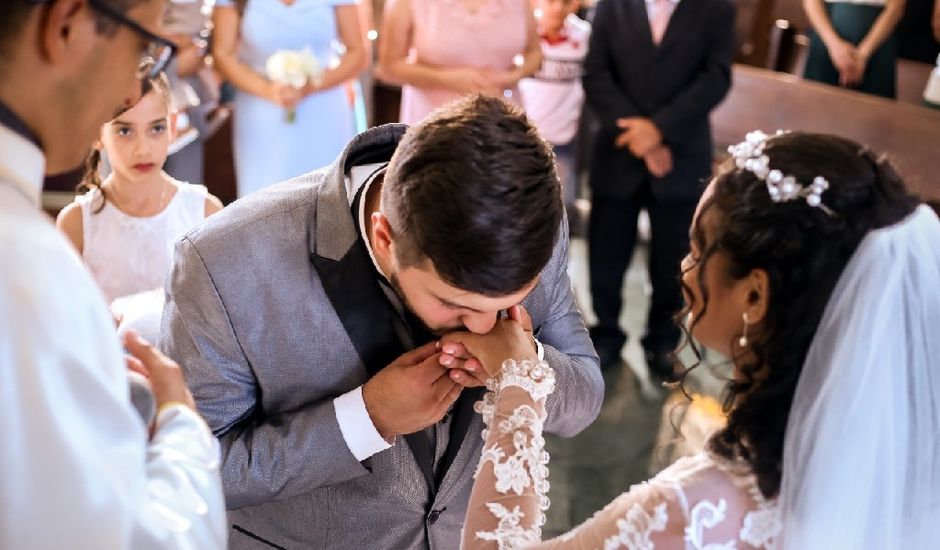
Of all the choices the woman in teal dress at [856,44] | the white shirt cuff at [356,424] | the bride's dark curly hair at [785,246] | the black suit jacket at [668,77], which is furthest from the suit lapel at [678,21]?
the white shirt cuff at [356,424]

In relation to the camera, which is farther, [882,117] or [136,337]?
[882,117]

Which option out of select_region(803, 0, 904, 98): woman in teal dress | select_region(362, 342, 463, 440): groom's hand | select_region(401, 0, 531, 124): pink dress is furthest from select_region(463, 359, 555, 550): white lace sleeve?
select_region(803, 0, 904, 98): woman in teal dress

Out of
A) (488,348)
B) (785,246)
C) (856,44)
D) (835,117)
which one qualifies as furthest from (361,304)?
(856,44)

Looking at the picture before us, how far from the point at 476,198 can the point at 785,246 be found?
1.75ft

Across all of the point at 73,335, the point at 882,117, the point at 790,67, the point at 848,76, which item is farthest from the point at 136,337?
the point at 790,67

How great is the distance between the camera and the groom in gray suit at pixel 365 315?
5.59 ft

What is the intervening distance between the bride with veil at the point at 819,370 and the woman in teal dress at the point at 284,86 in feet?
10.5

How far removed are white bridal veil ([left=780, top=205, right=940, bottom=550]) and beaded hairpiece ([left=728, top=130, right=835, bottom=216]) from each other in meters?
0.12

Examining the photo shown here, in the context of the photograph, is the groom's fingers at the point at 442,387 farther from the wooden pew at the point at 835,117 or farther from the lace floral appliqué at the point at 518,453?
the wooden pew at the point at 835,117

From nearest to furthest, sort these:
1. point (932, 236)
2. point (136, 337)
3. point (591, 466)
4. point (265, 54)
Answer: point (136, 337)
point (932, 236)
point (591, 466)
point (265, 54)

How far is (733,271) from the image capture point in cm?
166

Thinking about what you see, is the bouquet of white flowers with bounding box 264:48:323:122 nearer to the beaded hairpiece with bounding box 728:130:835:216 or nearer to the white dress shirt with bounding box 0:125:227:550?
the beaded hairpiece with bounding box 728:130:835:216

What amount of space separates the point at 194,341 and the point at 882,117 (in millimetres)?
4314

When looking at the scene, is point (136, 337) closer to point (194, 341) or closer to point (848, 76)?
point (194, 341)
